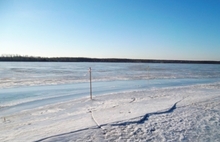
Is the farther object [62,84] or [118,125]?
[62,84]

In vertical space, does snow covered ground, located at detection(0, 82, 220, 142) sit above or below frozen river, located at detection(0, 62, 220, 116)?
above

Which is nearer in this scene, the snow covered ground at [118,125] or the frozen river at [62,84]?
the snow covered ground at [118,125]

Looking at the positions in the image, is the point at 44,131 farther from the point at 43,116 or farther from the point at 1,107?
the point at 1,107

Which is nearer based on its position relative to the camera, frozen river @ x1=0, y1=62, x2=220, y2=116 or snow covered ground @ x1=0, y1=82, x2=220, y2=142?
snow covered ground @ x1=0, y1=82, x2=220, y2=142

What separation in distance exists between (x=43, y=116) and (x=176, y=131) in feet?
14.4

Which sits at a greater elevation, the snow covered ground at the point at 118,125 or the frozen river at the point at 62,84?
the snow covered ground at the point at 118,125

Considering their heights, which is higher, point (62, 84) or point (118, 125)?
point (118, 125)

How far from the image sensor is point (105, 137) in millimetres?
4414

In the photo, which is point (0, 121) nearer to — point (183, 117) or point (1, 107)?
point (1, 107)

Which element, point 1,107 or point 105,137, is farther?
point 1,107

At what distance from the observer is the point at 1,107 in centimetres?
798

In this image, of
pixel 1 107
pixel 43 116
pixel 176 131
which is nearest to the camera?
pixel 176 131

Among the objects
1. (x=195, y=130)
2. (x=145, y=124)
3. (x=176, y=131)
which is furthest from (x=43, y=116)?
(x=195, y=130)

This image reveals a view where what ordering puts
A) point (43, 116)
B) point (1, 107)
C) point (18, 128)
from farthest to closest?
point (1, 107) < point (43, 116) < point (18, 128)
